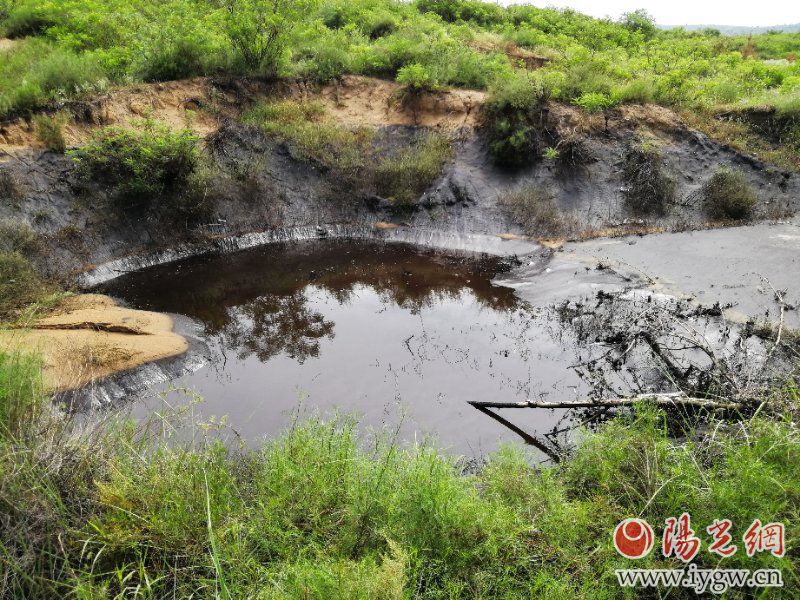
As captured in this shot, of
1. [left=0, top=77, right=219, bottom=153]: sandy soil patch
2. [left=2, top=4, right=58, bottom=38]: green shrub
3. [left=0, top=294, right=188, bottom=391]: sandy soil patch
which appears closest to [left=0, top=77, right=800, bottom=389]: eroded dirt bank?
[left=0, top=77, right=219, bottom=153]: sandy soil patch

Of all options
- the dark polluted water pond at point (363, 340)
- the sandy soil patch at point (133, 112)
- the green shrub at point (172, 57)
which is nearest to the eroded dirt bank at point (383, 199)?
the sandy soil patch at point (133, 112)

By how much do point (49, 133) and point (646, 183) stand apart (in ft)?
46.3

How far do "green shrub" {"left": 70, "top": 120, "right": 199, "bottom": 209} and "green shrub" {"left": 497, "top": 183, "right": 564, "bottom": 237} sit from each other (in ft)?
25.7

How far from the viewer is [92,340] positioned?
23.2 ft

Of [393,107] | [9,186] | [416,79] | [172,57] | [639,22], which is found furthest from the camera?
[639,22]

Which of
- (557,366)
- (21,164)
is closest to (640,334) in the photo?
(557,366)

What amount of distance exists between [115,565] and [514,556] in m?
2.68

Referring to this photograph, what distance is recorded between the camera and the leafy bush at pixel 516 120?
43.9ft

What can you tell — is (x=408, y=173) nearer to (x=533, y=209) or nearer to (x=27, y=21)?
(x=533, y=209)

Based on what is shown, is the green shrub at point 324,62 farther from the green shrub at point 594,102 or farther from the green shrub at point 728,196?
the green shrub at point 728,196

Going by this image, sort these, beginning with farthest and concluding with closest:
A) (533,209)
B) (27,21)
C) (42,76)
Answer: (27,21), (533,209), (42,76)

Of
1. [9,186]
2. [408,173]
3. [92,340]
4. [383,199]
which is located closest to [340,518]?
[92,340]

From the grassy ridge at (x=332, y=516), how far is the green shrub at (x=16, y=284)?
14.0ft

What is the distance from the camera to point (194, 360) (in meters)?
7.45
